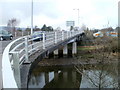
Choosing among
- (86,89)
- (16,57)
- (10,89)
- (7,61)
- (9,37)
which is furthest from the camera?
(9,37)

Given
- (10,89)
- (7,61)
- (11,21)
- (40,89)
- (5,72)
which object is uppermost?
(11,21)

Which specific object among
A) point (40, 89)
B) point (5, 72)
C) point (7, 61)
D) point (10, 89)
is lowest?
point (40, 89)

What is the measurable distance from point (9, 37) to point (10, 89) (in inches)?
632

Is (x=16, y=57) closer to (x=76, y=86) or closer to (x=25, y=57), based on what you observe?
(x=25, y=57)

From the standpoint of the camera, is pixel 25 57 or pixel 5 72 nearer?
pixel 5 72

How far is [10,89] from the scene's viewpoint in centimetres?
201

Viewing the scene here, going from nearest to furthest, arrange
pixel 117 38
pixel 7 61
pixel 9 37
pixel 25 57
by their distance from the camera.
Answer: pixel 7 61, pixel 25 57, pixel 9 37, pixel 117 38

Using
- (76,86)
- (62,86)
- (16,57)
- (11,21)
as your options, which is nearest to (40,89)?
(62,86)

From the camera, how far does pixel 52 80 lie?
39.3 feet

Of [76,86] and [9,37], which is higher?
[9,37]

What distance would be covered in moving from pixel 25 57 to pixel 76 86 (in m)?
6.78

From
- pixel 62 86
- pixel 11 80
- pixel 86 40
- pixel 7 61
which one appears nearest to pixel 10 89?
pixel 11 80

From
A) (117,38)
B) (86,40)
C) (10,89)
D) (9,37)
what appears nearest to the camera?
(10,89)

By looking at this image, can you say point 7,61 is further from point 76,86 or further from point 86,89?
point 76,86
